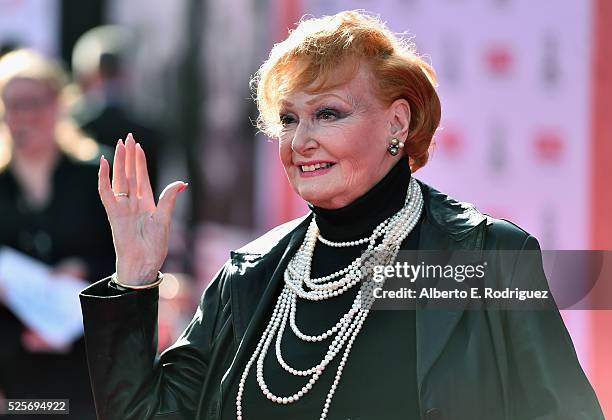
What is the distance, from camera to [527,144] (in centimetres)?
524

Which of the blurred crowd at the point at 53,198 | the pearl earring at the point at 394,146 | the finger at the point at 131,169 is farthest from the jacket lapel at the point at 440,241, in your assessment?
the blurred crowd at the point at 53,198

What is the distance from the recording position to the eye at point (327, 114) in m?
2.44

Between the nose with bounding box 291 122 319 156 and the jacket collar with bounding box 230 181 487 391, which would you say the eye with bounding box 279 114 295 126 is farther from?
the jacket collar with bounding box 230 181 487 391

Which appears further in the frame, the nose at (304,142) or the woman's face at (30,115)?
the woman's face at (30,115)

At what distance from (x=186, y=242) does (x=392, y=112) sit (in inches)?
116

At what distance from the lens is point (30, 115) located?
5.01m

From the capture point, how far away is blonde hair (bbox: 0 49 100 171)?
498cm

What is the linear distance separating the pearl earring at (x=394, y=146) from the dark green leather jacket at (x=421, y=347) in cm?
12

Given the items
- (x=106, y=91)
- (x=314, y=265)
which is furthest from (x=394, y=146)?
(x=106, y=91)

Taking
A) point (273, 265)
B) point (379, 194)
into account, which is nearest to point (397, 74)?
point (379, 194)

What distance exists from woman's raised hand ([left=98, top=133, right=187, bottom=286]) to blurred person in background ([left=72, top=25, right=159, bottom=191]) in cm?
265

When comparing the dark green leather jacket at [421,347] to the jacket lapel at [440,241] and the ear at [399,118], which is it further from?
the ear at [399,118]

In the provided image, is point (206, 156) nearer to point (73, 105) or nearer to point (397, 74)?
point (73, 105)

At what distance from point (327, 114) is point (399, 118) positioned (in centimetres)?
19
